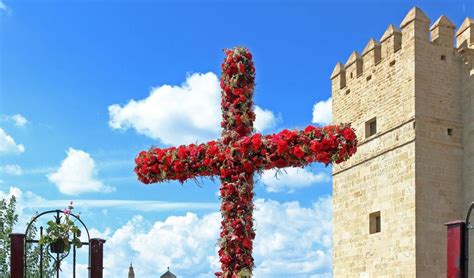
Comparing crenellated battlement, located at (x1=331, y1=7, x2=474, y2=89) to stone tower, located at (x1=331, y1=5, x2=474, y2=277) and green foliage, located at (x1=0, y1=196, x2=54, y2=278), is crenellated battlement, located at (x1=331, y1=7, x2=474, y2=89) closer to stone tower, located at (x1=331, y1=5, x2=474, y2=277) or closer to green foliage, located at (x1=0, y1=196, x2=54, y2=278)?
stone tower, located at (x1=331, y1=5, x2=474, y2=277)

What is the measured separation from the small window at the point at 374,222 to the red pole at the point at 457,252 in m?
11.9

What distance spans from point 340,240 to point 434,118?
5135 mm

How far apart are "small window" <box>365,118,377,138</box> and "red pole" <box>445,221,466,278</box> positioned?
1277cm

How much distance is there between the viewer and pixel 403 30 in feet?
66.5

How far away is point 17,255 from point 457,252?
6543 millimetres

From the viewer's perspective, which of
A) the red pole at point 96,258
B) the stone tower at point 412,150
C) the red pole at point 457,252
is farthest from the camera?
the stone tower at point 412,150

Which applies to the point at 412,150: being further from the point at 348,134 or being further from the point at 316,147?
the point at 316,147

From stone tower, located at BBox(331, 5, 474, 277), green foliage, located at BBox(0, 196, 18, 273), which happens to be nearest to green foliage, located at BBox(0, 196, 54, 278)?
green foliage, located at BBox(0, 196, 18, 273)

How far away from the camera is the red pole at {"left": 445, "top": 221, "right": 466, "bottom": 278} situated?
8.38 m

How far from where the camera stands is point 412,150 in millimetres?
19109

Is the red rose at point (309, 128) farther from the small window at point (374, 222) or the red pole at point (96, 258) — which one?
the small window at point (374, 222)

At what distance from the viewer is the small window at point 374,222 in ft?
67.1

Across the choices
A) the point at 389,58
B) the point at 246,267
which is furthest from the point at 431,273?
the point at 246,267

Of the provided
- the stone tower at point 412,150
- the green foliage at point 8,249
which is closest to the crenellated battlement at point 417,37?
the stone tower at point 412,150
